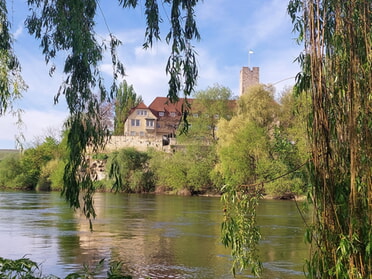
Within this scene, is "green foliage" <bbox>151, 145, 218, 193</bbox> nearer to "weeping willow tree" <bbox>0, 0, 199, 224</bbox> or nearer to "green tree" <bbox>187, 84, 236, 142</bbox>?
"green tree" <bbox>187, 84, 236, 142</bbox>

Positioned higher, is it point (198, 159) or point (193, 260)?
point (198, 159)

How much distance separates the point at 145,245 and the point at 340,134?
27.3ft

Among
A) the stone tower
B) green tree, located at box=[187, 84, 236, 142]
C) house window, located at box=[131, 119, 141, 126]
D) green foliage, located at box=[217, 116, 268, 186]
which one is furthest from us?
house window, located at box=[131, 119, 141, 126]

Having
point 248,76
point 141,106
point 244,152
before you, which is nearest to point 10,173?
point 141,106

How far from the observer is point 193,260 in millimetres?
10031

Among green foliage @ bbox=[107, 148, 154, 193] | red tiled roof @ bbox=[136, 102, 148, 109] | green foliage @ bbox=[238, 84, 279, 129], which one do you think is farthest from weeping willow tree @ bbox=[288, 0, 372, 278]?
red tiled roof @ bbox=[136, 102, 148, 109]

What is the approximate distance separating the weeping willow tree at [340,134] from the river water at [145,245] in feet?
14.7

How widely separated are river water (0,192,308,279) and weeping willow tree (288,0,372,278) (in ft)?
14.7

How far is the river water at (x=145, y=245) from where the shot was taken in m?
9.12

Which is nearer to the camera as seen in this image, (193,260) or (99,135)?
(99,135)

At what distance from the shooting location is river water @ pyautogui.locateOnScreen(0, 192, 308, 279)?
29.9 ft

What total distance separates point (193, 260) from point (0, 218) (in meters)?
10.1

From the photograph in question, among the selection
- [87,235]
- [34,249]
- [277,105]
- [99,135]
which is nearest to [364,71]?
[99,135]

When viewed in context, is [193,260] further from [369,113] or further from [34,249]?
[369,113]
